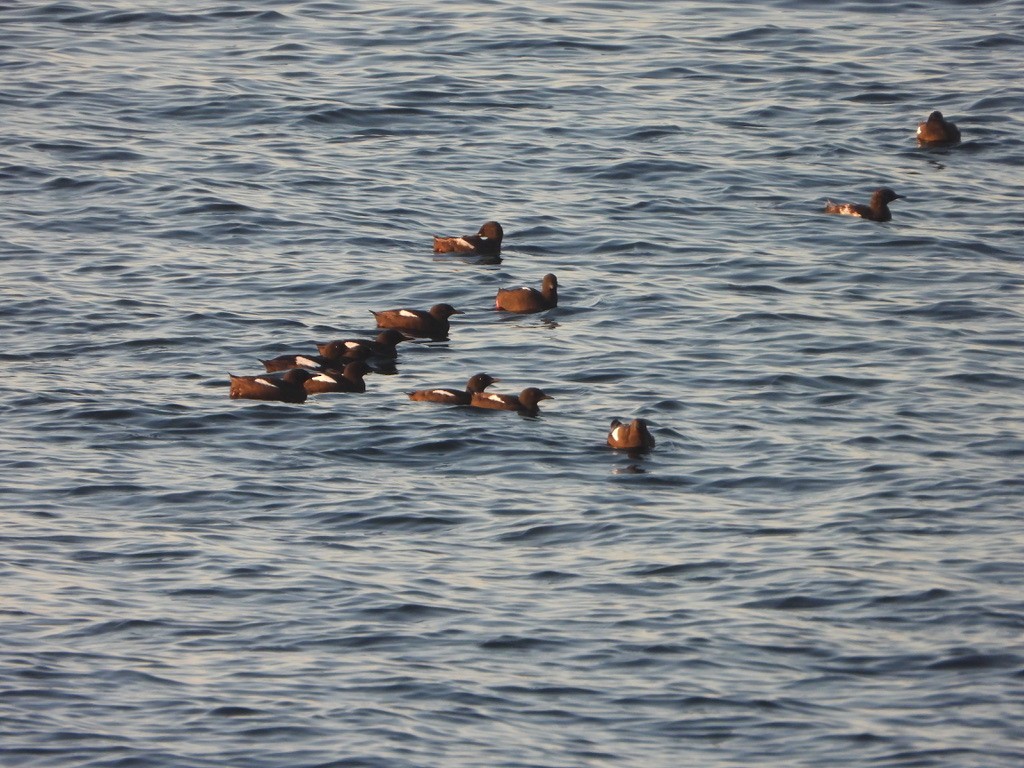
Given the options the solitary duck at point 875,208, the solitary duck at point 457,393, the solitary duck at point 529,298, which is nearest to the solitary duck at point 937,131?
the solitary duck at point 875,208

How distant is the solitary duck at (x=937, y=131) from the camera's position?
2652 centimetres

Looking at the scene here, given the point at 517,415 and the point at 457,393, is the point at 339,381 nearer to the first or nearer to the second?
the point at 457,393

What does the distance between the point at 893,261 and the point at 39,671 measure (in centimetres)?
1345

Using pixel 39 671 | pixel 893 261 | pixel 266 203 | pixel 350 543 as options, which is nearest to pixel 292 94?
pixel 266 203

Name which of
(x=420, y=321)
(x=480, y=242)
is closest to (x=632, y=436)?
(x=420, y=321)

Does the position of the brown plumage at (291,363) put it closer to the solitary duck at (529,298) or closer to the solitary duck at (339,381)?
the solitary duck at (339,381)

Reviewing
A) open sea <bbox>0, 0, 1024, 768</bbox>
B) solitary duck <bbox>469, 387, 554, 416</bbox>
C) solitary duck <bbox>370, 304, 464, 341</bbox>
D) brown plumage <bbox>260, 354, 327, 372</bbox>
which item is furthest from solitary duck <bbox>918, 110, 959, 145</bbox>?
brown plumage <bbox>260, 354, 327, 372</bbox>

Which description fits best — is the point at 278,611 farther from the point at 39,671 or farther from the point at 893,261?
the point at 893,261

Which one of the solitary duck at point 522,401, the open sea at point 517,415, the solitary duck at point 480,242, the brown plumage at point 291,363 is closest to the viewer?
the open sea at point 517,415

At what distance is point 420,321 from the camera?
788 inches

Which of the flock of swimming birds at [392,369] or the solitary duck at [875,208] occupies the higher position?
the solitary duck at [875,208]

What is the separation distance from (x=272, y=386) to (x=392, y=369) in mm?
1938

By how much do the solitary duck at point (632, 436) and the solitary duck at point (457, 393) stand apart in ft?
6.60

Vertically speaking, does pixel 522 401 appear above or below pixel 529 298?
below
